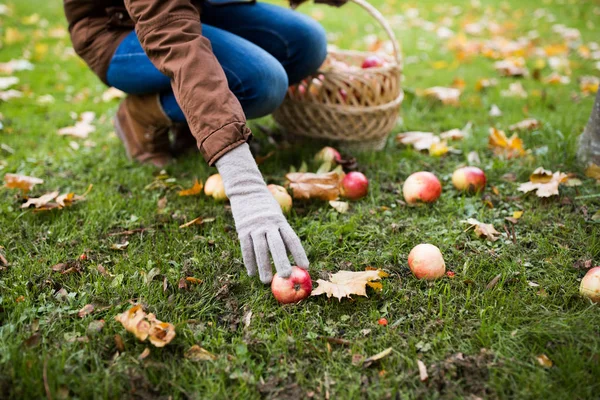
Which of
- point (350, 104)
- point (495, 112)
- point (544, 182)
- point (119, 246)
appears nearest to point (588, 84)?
point (495, 112)

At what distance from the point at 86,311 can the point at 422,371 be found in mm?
1020

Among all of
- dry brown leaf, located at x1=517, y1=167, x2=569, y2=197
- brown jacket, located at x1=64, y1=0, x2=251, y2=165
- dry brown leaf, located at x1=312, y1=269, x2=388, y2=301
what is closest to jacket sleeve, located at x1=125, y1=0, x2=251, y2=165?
brown jacket, located at x1=64, y1=0, x2=251, y2=165

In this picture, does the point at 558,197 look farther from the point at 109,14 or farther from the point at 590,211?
the point at 109,14

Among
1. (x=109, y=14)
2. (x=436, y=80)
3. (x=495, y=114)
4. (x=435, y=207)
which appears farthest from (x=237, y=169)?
(x=436, y=80)

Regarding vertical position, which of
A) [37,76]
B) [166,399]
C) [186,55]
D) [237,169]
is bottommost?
[37,76]

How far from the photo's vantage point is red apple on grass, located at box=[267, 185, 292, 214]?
2072 millimetres

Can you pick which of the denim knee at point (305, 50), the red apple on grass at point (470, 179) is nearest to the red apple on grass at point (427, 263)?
the red apple on grass at point (470, 179)

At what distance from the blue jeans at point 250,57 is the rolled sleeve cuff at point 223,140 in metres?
0.66

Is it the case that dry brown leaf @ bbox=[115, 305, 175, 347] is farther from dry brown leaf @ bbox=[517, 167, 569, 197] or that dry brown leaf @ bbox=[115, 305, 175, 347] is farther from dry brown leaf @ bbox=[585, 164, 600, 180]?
dry brown leaf @ bbox=[585, 164, 600, 180]

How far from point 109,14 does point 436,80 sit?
255 cm

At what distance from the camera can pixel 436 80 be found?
12.8 feet

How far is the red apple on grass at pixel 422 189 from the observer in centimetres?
213

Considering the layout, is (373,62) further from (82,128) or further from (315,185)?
(82,128)

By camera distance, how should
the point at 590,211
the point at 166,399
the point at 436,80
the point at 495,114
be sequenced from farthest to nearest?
the point at 436,80, the point at 495,114, the point at 590,211, the point at 166,399
